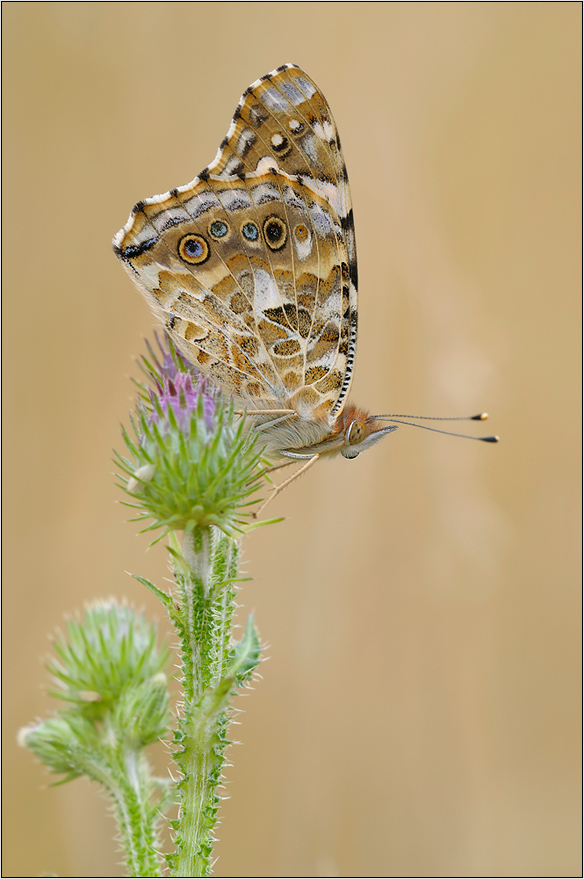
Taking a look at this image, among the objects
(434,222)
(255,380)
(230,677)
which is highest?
(434,222)

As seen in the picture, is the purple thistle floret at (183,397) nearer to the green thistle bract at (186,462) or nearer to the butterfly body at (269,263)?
the green thistle bract at (186,462)

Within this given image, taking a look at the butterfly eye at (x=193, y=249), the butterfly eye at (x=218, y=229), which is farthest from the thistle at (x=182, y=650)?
the butterfly eye at (x=218, y=229)

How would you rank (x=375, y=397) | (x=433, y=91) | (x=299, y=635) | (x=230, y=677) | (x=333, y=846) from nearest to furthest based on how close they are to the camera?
(x=230, y=677)
(x=333, y=846)
(x=299, y=635)
(x=375, y=397)
(x=433, y=91)

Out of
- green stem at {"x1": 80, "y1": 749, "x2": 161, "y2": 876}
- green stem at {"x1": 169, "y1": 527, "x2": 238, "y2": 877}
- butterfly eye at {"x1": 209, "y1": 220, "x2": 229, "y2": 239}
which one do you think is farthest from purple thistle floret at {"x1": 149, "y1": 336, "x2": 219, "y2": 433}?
green stem at {"x1": 80, "y1": 749, "x2": 161, "y2": 876}

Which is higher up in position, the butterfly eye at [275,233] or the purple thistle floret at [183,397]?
the butterfly eye at [275,233]

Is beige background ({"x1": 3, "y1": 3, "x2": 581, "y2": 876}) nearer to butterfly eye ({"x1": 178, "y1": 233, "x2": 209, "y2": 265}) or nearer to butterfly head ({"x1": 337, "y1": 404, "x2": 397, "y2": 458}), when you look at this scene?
butterfly head ({"x1": 337, "y1": 404, "x2": 397, "y2": 458})

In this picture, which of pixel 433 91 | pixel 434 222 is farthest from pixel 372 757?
pixel 433 91

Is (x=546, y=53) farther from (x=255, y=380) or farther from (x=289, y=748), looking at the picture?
(x=289, y=748)
